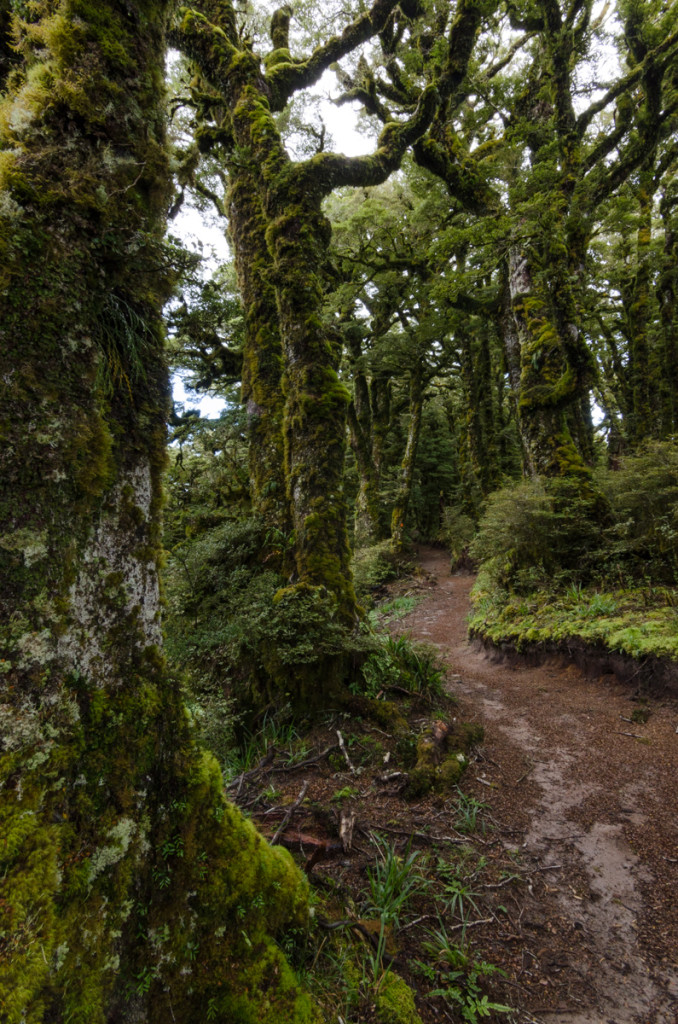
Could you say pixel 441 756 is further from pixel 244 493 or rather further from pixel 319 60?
pixel 319 60

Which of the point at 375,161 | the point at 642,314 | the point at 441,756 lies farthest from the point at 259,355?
the point at 642,314

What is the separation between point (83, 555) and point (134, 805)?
0.90 metres

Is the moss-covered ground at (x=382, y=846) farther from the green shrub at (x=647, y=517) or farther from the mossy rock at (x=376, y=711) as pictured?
the green shrub at (x=647, y=517)

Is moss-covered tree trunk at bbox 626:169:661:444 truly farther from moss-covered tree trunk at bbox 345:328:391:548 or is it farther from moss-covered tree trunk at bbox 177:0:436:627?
moss-covered tree trunk at bbox 177:0:436:627

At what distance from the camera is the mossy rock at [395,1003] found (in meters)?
1.82

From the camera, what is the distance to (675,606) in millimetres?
5449

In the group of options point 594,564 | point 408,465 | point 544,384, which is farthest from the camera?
point 408,465

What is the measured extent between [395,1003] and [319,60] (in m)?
11.2

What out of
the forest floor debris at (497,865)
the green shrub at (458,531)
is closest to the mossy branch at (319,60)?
the forest floor debris at (497,865)

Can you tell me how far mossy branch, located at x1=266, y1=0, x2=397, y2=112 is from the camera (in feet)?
23.6

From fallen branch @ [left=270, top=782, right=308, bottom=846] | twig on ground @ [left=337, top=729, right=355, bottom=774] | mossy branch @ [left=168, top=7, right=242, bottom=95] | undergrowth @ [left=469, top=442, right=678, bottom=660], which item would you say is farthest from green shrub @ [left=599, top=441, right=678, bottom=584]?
mossy branch @ [left=168, top=7, right=242, bottom=95]

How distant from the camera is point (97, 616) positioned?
5.38 ft

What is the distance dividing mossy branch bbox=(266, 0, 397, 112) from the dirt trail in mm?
9717

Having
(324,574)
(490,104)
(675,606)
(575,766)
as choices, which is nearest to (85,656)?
(324,574)
